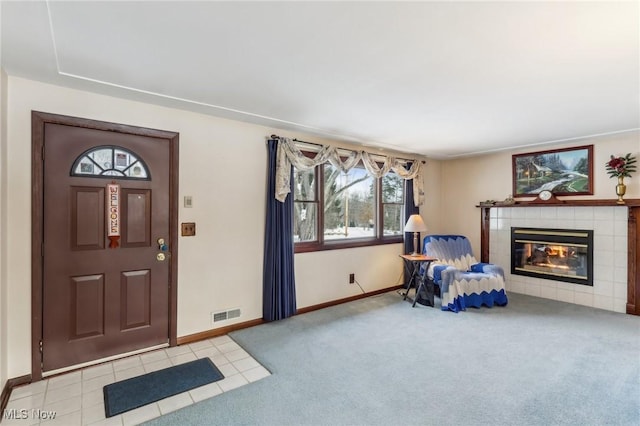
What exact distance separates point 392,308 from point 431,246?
1.32 metres

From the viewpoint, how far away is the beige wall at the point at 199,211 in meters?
2.34

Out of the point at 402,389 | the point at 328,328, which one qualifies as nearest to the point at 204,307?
the point at 328,328

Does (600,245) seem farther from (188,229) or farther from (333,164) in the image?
(188,229)

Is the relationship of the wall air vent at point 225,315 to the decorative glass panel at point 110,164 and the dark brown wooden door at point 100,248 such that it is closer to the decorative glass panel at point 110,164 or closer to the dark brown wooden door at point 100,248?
the dark brown wooden door at point 100,248

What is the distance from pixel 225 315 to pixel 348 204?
2.32 meters

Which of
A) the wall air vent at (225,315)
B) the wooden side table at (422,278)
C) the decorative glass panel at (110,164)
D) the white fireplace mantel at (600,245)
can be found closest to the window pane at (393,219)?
the wooden side table at (422,278)

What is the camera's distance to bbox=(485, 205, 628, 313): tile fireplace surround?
4105mm

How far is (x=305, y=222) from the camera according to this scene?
4137mm

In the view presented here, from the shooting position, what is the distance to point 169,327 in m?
3.03

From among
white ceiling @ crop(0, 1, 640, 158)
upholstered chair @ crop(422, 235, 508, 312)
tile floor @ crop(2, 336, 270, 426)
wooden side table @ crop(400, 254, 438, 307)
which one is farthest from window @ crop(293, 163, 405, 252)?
tile floor @ crop(2, 336, 270, 426)

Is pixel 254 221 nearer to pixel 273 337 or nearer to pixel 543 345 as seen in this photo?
pixel 273 337

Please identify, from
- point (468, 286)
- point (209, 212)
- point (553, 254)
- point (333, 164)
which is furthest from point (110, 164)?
point (553, 254)

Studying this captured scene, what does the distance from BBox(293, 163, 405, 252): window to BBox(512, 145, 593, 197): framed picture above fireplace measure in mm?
1866

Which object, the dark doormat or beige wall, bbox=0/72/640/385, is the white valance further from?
the dark doormat
